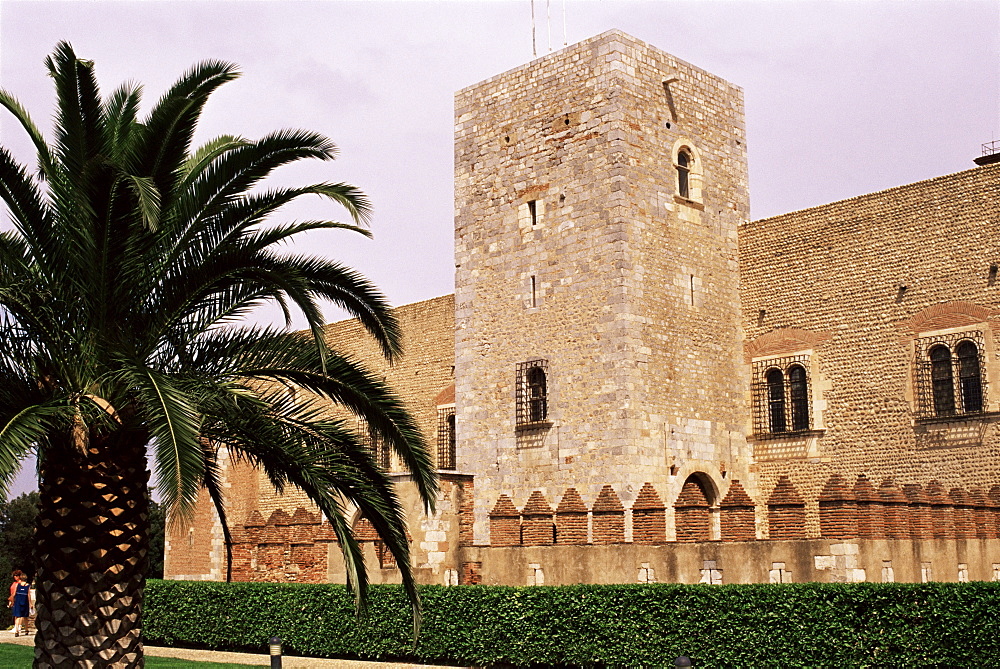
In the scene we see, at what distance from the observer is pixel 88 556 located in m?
9.16

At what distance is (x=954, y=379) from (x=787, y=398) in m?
2.79

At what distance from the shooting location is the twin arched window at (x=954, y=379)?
1680 cm

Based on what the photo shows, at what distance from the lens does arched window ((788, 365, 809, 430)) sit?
18.7 metres

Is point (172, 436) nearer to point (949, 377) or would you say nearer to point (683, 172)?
point (949, 377)

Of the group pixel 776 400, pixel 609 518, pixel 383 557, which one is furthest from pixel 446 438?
pixel 609 518

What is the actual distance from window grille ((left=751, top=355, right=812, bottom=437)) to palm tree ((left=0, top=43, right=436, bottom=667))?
983 cm

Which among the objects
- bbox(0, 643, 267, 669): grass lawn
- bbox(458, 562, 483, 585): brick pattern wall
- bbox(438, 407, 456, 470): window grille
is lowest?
bbox(0, 643, 267, 669): grass lawn

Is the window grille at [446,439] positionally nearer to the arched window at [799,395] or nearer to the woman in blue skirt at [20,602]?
the arched window at [799,395]

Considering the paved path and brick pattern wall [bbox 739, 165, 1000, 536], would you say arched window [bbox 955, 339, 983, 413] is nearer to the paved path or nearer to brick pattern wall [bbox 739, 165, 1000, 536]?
brick pattern wall [bbox 739, 165, 1000, 536]

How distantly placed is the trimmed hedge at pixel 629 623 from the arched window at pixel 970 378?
19.7 ft

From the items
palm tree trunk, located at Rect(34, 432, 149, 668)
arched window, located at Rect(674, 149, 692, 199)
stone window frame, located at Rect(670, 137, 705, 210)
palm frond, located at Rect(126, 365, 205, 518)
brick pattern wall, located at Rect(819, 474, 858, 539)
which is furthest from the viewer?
arched window, located at Rect(674, 149, 692, 199)

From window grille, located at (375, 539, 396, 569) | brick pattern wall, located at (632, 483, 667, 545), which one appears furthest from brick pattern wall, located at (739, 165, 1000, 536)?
window grille, located at (375, 539, 396, 569)

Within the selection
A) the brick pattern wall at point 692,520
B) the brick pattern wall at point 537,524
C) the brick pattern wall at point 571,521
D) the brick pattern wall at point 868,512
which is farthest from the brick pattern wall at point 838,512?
the brick pattern wall at point 537,524

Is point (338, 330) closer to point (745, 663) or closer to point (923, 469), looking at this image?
point (923, 469)
